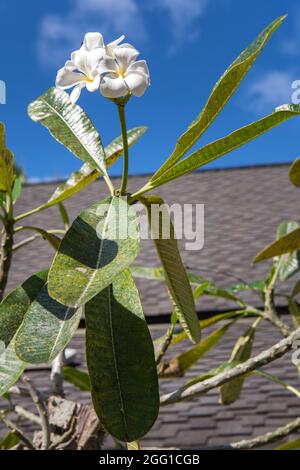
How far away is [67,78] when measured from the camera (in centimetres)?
103

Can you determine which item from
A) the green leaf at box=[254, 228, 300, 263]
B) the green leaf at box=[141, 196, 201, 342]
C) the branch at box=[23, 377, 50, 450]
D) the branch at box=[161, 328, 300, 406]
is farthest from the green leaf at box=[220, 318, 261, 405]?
the green leaf at box=[141, 196, 201, 342]

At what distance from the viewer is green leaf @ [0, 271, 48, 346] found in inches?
40.8

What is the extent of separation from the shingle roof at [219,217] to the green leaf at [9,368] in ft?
10.5

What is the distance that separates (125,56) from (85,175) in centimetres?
34

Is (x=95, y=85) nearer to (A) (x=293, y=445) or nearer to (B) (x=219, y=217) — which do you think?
(A) (x=293, y=445)

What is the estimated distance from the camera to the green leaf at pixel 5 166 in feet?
3.63

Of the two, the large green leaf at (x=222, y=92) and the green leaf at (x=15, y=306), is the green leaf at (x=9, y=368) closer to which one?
the green leaf at (x=15, y=306)

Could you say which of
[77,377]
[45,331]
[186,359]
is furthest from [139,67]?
[77,377]

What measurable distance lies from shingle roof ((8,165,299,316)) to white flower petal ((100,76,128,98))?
10.8 ft

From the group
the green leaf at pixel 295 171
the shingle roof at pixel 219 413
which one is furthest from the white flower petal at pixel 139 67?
the shingle roof at pixel 219 413

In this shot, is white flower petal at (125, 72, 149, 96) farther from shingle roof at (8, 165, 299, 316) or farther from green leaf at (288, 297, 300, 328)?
shingle roof at (8, 165, 299, 316)

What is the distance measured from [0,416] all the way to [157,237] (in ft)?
2.47

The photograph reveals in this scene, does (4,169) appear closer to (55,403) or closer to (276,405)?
(55,403)
